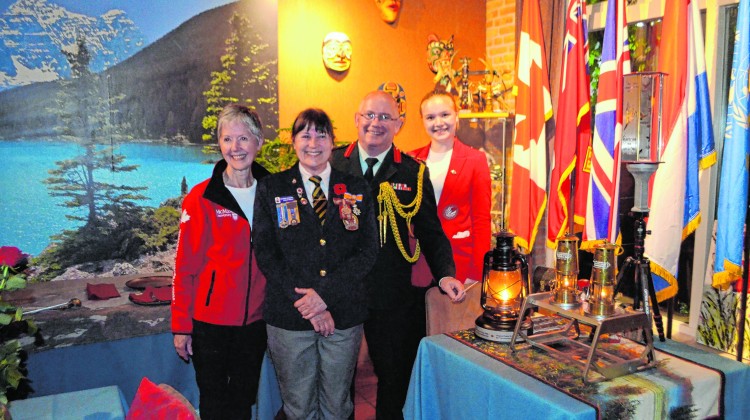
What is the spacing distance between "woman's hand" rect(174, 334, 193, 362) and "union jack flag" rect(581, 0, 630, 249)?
2.16 metres

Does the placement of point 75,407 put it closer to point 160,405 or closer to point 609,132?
point 160,405

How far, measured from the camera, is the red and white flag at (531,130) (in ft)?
12.3

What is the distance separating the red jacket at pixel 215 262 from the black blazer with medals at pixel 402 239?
1.55 ft

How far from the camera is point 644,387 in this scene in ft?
5.08

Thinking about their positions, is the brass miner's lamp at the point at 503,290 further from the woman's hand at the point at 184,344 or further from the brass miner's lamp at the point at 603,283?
the woman's hand at the point at 184,344

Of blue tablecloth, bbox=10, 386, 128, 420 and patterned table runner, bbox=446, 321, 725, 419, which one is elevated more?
patterned table runner, bbox=446, 321, 725, 419

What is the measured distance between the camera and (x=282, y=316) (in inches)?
78.3

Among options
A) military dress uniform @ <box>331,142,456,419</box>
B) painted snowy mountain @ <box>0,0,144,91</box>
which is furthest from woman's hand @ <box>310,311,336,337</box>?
painted snowy mountain @ <box>0,0,144,91</box>

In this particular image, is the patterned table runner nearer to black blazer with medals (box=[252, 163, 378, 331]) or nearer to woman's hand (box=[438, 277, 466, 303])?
woman's hand (box=[438, 277, 466, 303])

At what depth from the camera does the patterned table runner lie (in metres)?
1.49

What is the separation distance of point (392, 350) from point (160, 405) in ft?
3.77


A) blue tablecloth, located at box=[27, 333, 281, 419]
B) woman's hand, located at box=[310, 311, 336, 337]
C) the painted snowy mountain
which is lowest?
blue tablecloth, located at box=[27, 333, 281, 419]

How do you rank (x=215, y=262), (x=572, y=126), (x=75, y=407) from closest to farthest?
(x=75, y=407) → (x=215, y=262) → (x=572, y=126)

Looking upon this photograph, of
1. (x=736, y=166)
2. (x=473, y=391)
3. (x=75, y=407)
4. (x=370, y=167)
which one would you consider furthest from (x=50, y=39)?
(x=736, y=166)
